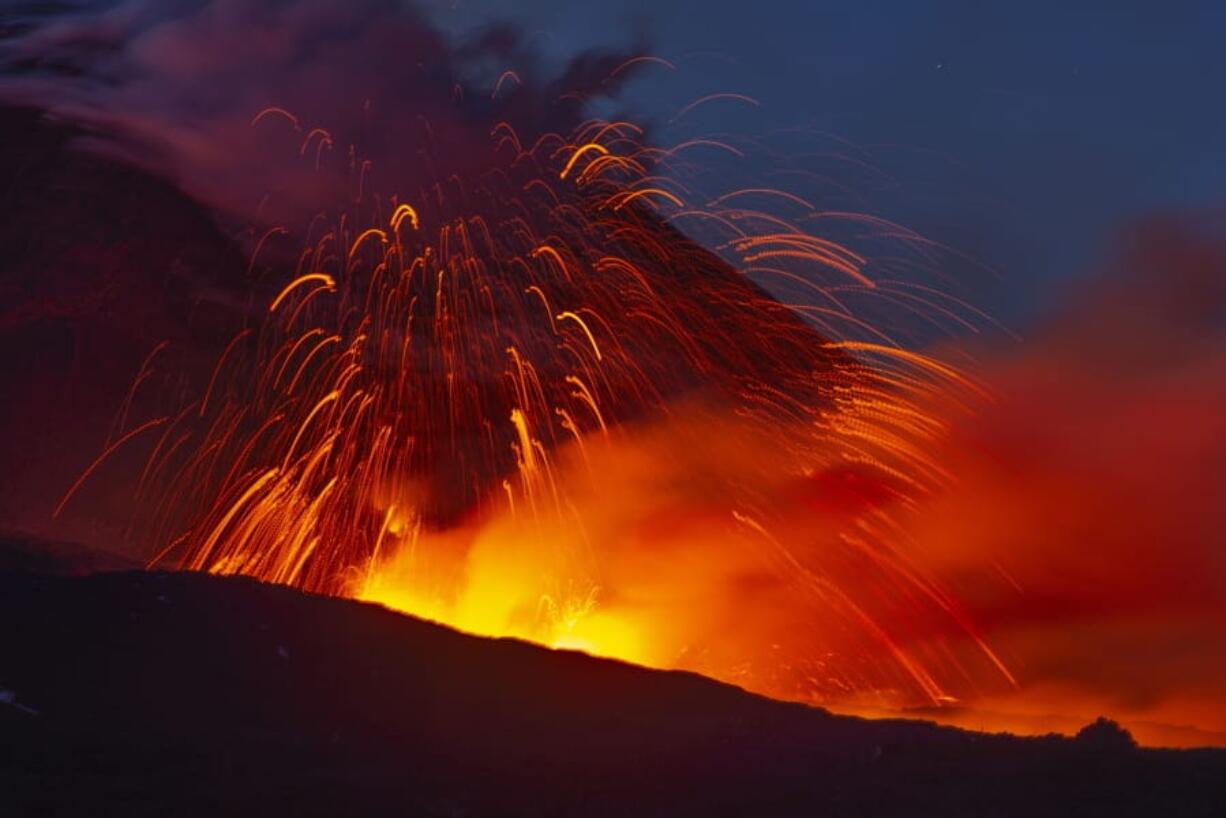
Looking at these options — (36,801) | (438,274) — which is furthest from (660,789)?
(438,274)

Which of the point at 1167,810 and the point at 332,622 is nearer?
the point at 1167,810

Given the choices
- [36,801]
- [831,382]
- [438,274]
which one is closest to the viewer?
[36,801]

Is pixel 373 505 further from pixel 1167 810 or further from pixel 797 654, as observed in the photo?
pixel 1167 810

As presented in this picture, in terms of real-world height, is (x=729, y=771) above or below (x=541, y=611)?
below

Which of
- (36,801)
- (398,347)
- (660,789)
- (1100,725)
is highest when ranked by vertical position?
(398,347)

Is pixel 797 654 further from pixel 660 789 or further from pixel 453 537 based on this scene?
pixel 660 789

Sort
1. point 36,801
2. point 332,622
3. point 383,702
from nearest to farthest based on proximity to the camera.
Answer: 1. point 36,801
2. point 383,702
3. point 332,622
